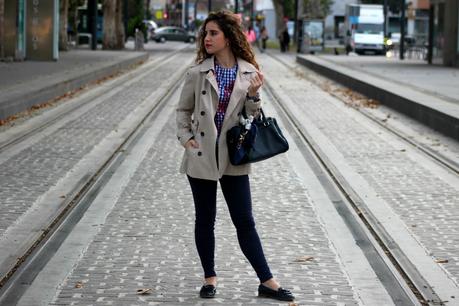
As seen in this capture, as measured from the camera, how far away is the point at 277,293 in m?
6.93

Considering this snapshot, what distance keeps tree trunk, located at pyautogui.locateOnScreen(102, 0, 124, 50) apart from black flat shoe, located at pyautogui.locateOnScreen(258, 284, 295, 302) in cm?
5550

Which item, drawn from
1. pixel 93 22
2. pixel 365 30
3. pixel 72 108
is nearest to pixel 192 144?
pixel 72 108

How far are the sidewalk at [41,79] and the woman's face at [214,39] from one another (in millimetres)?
13417

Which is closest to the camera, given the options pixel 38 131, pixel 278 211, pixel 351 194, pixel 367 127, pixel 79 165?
pixel 278 211

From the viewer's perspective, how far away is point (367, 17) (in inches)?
2987

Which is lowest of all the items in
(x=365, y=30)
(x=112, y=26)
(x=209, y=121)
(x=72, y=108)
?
(x=72, y=108)

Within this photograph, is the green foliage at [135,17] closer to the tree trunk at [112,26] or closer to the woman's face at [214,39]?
the tree trunk at [112,26]

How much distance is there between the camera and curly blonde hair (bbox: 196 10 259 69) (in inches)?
267

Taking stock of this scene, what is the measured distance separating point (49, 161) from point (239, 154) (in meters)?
7.84

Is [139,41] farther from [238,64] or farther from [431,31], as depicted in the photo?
[238,64]

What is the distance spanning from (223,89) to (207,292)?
117 cm

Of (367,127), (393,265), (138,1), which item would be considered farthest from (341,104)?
(138,1)

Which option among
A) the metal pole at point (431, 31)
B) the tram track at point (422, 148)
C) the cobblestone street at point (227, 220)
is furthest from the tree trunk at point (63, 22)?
the cobblestone street at point (227, 220)

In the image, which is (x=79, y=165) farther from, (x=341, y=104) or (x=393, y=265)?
(x=341, y=104)
